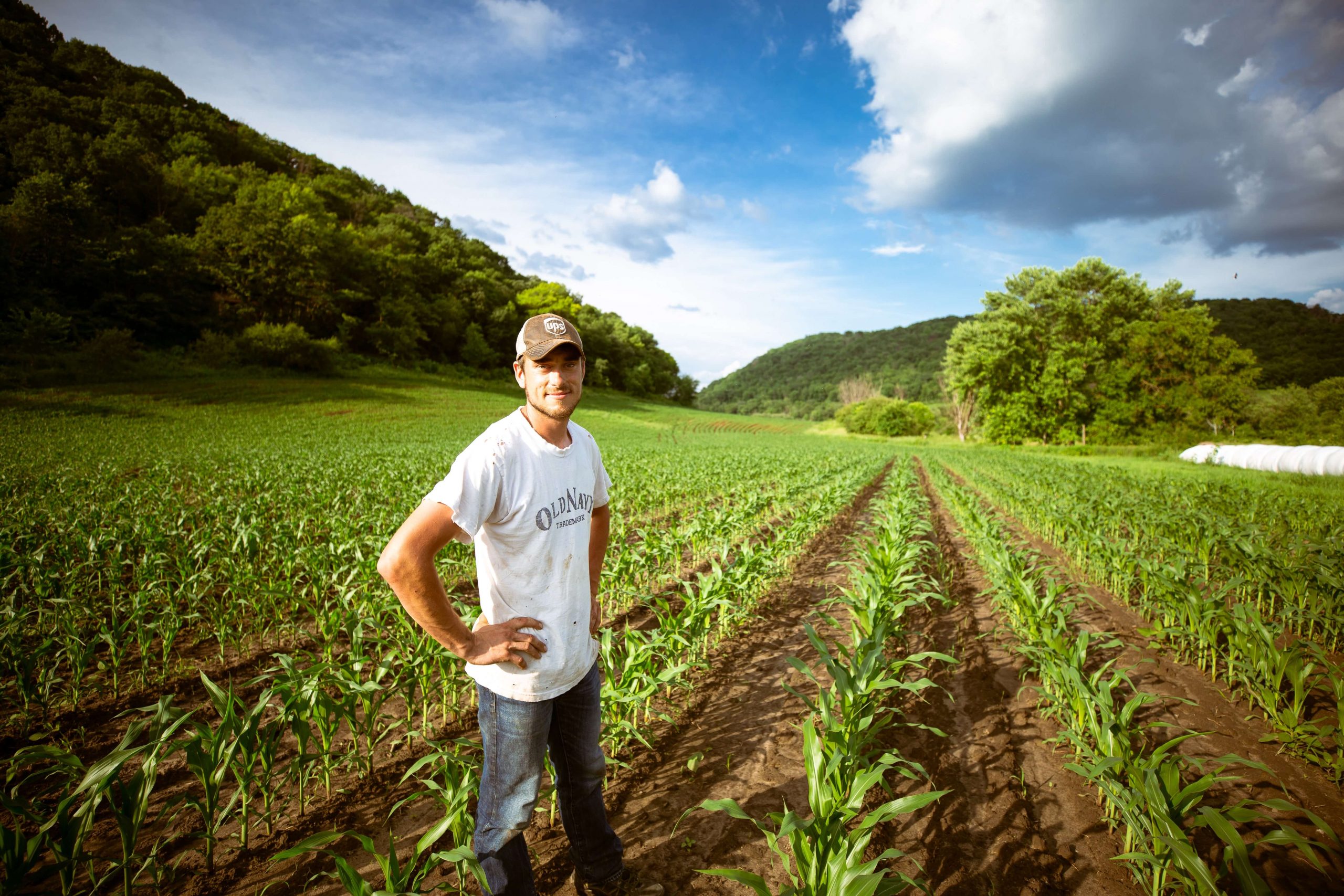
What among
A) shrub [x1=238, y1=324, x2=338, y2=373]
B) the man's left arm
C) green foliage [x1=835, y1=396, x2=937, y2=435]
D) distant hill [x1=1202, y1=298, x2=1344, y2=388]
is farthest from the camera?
green foliage [x1=835, y1=396, x2=937, y2=435]

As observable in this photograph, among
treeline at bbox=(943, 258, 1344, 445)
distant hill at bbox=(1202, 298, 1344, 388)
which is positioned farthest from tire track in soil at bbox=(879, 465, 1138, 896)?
distant hill at bbox=(1202, 298, 1344, 388)

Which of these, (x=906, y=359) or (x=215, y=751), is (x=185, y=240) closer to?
(x=215, y=751)

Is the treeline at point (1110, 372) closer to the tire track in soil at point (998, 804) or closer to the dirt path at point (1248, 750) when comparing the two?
the dirt path at point (1248, 750)

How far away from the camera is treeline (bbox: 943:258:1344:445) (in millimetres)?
29734

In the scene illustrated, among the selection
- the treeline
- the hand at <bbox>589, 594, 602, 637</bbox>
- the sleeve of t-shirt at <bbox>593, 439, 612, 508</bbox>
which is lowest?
the hand at <bbox>589, 594, 602, 637</bbox>

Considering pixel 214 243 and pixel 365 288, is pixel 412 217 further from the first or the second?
pixel 214 243

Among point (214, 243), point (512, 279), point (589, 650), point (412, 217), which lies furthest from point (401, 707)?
point (412, 217)

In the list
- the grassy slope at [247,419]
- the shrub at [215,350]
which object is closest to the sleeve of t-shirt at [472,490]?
the grassy slope at [247,419]

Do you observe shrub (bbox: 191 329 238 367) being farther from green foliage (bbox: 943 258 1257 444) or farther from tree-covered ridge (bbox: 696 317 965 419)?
tree-covered ridge (bbox: 696 317 965 419)

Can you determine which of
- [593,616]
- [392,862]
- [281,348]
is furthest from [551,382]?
[281,348]

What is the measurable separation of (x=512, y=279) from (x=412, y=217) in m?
16.9

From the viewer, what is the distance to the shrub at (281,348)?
32875mm

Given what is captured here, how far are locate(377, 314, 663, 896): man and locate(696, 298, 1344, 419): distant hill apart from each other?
55.3m

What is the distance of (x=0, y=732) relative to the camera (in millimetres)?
3459
